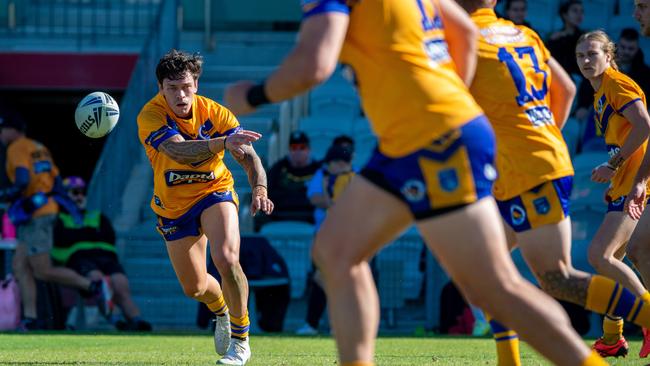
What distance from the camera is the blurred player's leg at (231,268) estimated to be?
8383 millimetres

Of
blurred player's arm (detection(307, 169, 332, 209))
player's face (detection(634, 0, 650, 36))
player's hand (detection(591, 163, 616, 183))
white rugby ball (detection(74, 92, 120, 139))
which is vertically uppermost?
player's face (detection(634, 0, 650, 36))

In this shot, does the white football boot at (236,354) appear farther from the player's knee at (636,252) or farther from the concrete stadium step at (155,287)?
the concrete stadium step at (155,287)

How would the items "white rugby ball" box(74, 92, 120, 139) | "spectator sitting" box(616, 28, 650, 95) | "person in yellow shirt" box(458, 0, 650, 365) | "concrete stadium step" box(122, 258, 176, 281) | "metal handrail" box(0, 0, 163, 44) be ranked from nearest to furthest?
"person in yellow shirt" box(458, 0, 650, 365), "white rugby ball" box(74, 92, 120, 139), "spectator sitting" box(616, 28, 650, 95), "concrete stadium step" box(122, 258, 176, 281), "metal handrail" box(0, 0, 163, 44)

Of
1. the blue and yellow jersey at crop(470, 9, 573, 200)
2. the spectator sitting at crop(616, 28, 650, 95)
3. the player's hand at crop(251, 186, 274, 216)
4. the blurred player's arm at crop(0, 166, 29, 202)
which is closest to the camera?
the blue and yellow jersey at crop(470, 9, 573, 200)

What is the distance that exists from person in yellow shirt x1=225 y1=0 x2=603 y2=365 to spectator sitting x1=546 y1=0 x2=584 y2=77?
11.0m

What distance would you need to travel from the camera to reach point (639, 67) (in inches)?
595

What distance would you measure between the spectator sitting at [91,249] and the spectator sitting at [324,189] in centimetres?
224

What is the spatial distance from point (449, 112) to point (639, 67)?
1090 centimetres

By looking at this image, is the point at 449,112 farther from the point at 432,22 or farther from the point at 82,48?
the point at 82,48

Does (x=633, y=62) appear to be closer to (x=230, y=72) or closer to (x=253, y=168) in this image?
(x=230, y=72)

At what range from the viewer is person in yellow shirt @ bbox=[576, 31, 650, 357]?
26.7 feet

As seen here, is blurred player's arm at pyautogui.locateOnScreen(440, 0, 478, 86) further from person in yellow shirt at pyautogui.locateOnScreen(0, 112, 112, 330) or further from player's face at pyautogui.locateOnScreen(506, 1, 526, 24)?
player's face at pyautogui.locateOnScreen(506, 1, 526, 24)

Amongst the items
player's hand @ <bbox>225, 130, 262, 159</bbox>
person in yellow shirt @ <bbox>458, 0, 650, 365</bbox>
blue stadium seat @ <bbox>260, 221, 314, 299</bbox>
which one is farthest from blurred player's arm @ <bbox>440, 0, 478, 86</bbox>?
blue stadium seat @ <bbox>260, 221, 314, 299</bbox>

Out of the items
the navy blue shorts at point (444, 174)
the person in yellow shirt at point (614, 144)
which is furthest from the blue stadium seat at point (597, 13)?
the navy blue shorts at point (444, 174)
